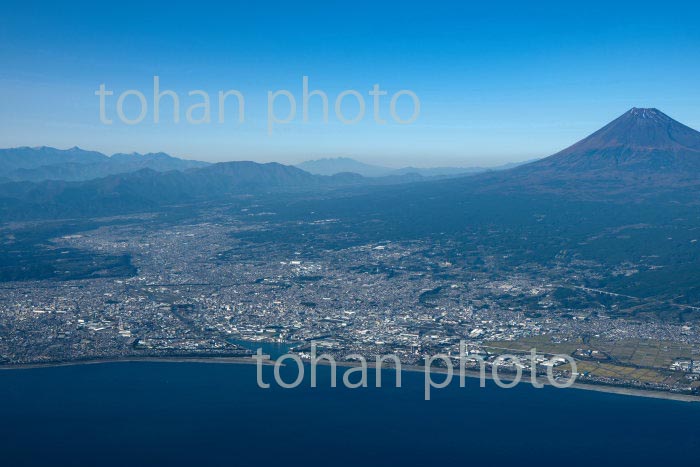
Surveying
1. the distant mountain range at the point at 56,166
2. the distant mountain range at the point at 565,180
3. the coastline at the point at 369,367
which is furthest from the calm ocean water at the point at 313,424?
the distant mountain range at the point at 56,166

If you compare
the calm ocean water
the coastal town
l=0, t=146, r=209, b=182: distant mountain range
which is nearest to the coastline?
the coastal town

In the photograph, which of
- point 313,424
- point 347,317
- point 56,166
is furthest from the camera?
point 56,166

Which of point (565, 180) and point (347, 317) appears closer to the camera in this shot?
point (347, 317)

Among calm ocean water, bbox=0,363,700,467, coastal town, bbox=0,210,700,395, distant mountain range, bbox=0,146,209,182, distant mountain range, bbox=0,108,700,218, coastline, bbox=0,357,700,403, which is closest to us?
calm ocean water, bbox=0,363,700,467

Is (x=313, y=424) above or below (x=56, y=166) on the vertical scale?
below

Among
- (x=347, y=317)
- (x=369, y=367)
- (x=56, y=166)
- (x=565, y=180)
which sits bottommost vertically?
(x=369, y=367)

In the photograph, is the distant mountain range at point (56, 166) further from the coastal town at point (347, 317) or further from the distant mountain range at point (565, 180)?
the coastal town at point (347, 317)

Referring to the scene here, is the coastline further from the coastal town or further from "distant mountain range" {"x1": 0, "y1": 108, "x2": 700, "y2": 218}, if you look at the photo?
"distant mountain range" {"x1": 0, "y1": 108, "x2": 700, "y2": 218}

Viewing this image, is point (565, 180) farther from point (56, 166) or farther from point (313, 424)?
point (56, 166)

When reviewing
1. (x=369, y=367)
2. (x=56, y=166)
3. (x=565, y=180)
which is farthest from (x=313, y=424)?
(x=56, y=166)
